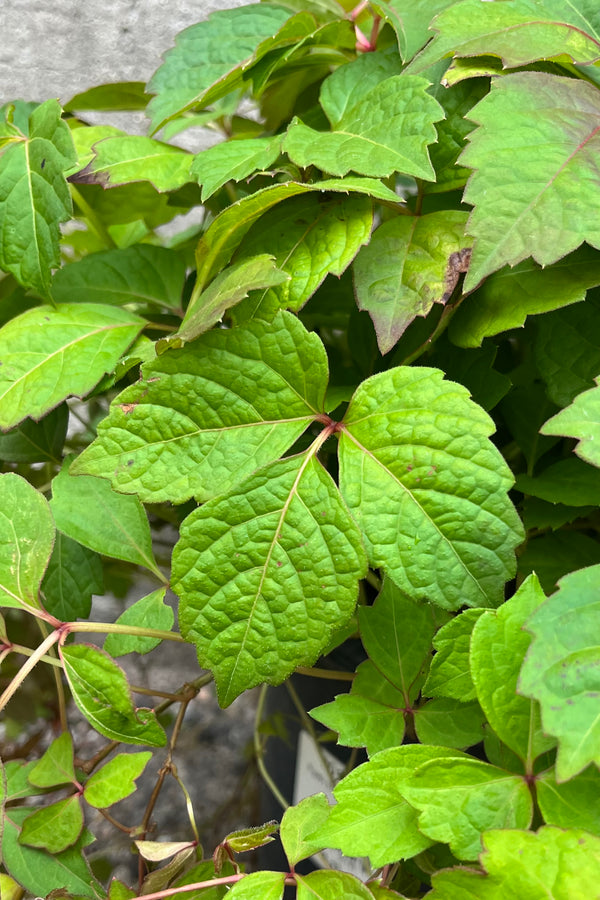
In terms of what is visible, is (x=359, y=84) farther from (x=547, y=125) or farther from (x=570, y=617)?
(x=570, y=617)

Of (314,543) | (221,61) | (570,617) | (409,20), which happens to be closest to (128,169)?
(221,61)

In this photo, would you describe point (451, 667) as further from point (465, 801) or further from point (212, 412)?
point (212, 412)

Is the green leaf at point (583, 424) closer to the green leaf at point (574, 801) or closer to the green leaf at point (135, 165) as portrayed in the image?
the green leaf at point (574, 801)

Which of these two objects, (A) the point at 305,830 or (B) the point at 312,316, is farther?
(B) the point at 312,316

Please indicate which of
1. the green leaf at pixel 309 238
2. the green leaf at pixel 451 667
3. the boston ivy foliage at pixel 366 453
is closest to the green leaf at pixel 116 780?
the boston ivy foliage at pixel 366 453

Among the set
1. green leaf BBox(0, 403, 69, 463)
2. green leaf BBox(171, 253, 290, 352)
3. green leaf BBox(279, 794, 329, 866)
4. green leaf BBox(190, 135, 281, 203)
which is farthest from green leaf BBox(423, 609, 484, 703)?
green leaf BBox(0, 403, 69, 463)

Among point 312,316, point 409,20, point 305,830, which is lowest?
point 305,830

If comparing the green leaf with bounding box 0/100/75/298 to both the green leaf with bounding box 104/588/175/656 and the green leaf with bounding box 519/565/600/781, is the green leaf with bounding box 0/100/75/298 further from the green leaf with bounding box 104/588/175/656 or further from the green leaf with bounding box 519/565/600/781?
the green leaf with bounding box 519/565/600/781
